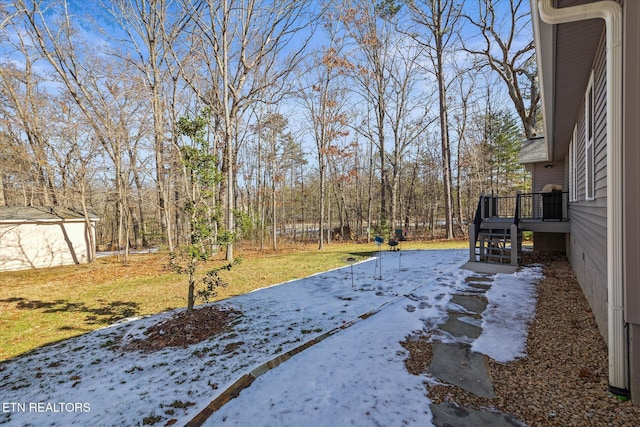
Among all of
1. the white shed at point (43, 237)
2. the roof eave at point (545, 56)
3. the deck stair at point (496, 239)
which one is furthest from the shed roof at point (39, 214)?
the roof eave at point (545, 56)

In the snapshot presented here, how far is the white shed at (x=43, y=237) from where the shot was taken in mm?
11070

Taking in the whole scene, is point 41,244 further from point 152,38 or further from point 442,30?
point 442,30

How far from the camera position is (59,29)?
36.9ft

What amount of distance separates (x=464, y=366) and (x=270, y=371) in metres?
Answer: 2.00

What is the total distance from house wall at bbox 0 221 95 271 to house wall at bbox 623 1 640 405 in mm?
16342

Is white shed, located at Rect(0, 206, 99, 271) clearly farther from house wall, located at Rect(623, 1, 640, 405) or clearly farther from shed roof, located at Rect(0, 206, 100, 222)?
house wall, located at Rect(623, 1, 640, 405)

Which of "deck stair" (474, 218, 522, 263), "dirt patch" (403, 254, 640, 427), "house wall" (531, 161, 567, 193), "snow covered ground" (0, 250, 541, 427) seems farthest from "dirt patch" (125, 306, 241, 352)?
"house wall" (531, 161, 567, 193)

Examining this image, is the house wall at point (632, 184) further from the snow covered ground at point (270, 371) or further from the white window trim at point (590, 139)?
the white window trim at point (590, 139)

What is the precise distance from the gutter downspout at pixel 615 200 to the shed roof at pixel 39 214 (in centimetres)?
1628

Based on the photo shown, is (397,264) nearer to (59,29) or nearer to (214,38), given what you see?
(214,38)

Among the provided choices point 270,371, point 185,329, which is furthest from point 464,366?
point 185,329

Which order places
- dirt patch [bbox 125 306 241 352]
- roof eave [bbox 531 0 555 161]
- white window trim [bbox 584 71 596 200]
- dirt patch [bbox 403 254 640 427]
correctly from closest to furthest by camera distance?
dirt patch [bbox 403 254 640 427] < roof eave [bbox 531 0 555 161] < dirt patch [bbox 125 306 241 352] < white window trim [bbox 584 71 596 200]

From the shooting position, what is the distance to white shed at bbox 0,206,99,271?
36.3 ft

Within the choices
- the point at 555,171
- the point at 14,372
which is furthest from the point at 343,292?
the point at 555,171
